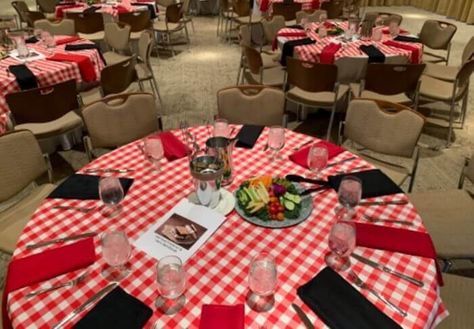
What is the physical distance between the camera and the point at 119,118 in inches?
97.5

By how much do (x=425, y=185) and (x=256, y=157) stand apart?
1951mm

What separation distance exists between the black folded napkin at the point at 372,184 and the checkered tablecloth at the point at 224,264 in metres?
0.04

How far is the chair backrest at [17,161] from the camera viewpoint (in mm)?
2043

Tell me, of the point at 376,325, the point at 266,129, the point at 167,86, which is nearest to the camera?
the point at 376,325

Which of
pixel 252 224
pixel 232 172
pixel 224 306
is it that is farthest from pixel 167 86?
pixel 224 306

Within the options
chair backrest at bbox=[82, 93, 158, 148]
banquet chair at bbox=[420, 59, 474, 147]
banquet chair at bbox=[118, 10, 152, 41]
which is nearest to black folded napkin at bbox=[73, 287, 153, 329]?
chair backrest at bbox=[82, 93, 158, 148]

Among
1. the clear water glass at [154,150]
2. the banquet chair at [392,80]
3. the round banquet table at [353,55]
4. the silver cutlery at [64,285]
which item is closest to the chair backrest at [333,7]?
the round banquet table at [353,55]

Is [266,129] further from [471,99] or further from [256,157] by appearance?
[471,99]

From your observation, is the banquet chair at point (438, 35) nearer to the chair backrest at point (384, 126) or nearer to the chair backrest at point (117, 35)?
the chair backrest at point (384, 126)

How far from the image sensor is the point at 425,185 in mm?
3236

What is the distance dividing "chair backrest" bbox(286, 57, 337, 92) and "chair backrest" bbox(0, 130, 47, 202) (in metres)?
2.06

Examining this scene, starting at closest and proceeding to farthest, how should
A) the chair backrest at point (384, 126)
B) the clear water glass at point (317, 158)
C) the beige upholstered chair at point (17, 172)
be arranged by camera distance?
1. the clear water glass at point (317, 158)
2. the beige upholstered chair at point (17, 172)
3. the chair backrest at point (384, 126)

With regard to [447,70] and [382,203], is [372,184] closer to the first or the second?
[382,203]

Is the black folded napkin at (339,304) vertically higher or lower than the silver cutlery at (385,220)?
lower
